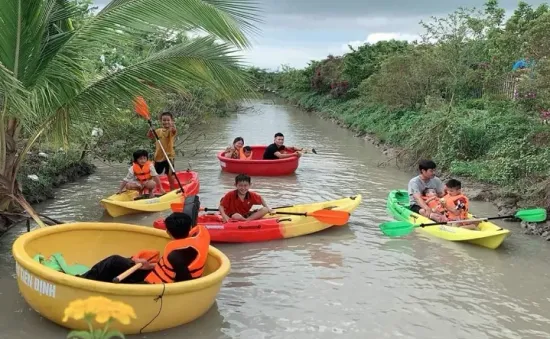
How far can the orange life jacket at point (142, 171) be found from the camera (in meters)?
9.98

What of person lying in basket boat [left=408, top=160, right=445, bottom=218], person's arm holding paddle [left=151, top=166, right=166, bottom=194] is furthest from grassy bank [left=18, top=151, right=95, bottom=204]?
person lying in basket boat [left=408, top=160, right=445, bottom=218]

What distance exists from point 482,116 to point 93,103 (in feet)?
34.5

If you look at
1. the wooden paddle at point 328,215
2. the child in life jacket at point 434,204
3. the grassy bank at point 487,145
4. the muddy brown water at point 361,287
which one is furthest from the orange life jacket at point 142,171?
the grassy bank at point 487,145

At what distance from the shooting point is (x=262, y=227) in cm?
843

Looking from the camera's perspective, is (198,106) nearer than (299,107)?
Yes

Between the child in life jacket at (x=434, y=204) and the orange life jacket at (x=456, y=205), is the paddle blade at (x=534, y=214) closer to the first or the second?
the orange life jacket at (x=456, y=205)

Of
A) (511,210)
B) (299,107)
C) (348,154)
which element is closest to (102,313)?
(511,210)

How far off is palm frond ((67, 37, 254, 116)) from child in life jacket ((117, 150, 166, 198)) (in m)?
2.81

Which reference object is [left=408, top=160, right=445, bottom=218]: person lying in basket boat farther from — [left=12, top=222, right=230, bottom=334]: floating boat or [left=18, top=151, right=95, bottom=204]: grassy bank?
[left=18, top=151, right=95, bottom=204]: grassy bank

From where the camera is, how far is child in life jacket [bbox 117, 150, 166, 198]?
9.97 metres

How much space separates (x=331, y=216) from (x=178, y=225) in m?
Answer: 3.93

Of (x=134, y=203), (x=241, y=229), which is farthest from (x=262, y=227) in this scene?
(x=134, y=203)

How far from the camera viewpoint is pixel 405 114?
2030cm

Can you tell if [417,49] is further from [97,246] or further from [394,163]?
[97,246]
